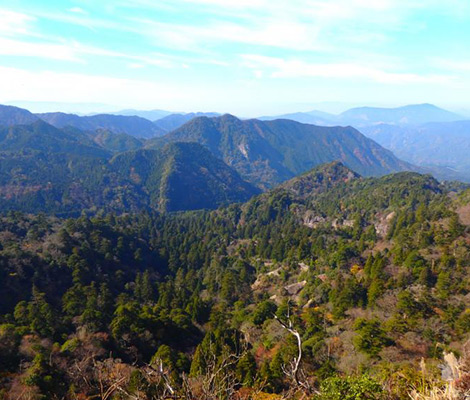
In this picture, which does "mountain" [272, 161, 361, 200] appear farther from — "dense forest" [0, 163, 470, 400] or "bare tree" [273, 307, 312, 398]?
"bare tree" [273, 307, 312, 398]

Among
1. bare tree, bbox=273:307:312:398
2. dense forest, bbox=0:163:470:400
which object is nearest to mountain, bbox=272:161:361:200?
dense forest, bbox=0:163:470:400

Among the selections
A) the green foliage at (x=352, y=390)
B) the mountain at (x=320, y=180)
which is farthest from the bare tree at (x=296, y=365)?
the mountain at (x=320, y=180)

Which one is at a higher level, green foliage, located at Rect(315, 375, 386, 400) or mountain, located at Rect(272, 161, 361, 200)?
green foliage, located at Rect(315, 375, 386, 400)

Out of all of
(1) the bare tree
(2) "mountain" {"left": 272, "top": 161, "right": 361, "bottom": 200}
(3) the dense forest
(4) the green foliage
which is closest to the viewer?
(1) the bare tree

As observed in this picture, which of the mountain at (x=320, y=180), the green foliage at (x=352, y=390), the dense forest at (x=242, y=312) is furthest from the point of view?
the mountain at (x=320, y=180)

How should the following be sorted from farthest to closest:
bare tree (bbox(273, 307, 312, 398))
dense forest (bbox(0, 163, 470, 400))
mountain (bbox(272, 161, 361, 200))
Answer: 1. mountain (bbox(272, 161, 361, 200))
2. dense forest (bbox(0, 163, 470, 400))
3. bare tree (bbox(273, 307, 312, 398))

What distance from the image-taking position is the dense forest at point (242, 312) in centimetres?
1360

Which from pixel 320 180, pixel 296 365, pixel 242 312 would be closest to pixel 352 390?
pixel 296 365

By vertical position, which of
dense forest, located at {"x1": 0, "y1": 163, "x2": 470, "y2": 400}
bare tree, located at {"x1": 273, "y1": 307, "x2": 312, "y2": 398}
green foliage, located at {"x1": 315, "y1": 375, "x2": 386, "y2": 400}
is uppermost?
bare tree, located at {"x1": 273, "y1": 307, "x2": 312, "y2": 398}

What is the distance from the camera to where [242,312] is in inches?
1710

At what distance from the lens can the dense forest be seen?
13.6 m

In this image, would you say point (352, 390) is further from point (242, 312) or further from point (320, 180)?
point (320, 180)

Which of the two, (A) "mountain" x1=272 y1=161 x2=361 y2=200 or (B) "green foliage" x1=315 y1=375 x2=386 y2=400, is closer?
(B) "green foliage" x1=315 y1=375 x2=386 y2=400

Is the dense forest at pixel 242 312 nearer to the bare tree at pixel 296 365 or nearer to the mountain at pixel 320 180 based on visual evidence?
the bare tree at pixel 296 365
